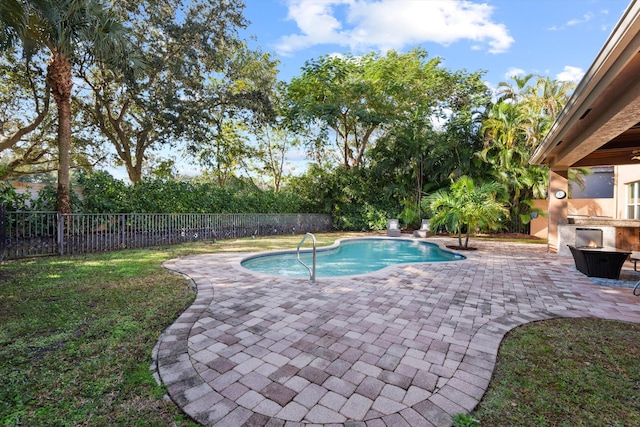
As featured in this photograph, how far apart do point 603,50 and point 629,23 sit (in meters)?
0.62

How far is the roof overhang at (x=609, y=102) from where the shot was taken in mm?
2928

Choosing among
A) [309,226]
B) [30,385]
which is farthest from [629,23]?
[309,226]

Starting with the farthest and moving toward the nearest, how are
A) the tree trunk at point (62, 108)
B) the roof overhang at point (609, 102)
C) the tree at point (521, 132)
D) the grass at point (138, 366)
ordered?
the tree at point (521, 132), the tree trunk at point (62, 108), the roof overhang at point (609, 102), the grass at point (138, 366)

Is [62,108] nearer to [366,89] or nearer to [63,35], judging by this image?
[63,35]

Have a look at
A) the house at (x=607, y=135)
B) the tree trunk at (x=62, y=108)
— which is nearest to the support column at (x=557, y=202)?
the house at (x=607, y=135)

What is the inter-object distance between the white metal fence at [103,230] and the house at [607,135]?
9.14m

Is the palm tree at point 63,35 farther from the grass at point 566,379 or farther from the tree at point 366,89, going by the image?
the tree at point 366,89

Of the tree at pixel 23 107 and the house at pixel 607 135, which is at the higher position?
the tree at pixel 23 107

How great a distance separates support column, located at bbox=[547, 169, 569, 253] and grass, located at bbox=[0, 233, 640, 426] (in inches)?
273

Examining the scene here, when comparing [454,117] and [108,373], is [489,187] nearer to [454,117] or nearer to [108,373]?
[454,117]

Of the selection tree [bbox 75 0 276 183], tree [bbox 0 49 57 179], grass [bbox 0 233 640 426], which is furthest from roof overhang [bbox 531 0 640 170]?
tree [bbox 0 49 57 179]

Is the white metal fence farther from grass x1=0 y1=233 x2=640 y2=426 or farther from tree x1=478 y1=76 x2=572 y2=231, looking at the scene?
tree x1=478 y1=76 x2=572 y2=231

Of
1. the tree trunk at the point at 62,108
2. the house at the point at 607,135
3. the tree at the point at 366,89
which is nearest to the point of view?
the house at the point at 607,135

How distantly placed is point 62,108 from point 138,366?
8.93 metres
